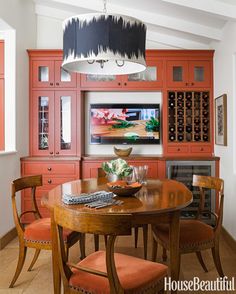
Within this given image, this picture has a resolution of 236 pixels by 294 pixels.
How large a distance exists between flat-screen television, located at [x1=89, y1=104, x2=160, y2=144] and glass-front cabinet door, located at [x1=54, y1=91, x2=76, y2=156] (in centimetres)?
34

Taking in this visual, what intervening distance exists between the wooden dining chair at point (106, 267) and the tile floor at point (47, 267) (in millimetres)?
957

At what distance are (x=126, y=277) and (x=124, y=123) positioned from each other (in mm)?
2994

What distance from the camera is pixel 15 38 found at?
3703 mm

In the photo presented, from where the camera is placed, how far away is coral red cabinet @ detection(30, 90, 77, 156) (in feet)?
13.6

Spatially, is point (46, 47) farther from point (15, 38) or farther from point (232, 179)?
point (232, 179)

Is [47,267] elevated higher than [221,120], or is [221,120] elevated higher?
[221,120]

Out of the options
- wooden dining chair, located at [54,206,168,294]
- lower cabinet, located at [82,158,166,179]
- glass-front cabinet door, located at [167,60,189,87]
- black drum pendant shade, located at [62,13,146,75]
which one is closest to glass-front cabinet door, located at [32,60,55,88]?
lower cabinet, located at [82,158,166,179]

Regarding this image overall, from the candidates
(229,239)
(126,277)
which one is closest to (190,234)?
(126,277)

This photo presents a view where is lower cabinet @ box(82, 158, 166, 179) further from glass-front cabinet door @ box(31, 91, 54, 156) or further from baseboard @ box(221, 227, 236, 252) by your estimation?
baseboard @ box(221, 227, 236, 252)

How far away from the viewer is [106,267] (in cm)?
142

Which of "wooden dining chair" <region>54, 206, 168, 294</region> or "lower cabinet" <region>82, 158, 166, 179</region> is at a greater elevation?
"lower cabinet" <region>82, 158, 166, 179</region>

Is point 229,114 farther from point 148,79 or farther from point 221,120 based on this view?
point 148,79

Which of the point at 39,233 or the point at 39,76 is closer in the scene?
the point at 39,233

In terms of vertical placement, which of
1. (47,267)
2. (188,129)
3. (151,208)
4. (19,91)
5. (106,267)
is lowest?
(47,267)
